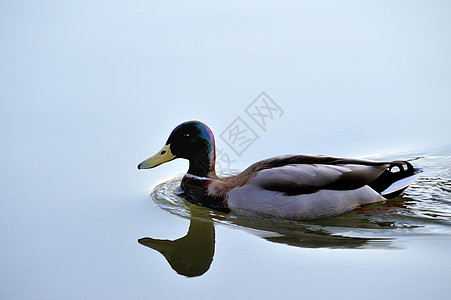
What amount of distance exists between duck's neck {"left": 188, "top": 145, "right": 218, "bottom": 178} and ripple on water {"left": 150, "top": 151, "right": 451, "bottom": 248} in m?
0.36

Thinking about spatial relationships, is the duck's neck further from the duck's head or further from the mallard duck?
the mallard duck

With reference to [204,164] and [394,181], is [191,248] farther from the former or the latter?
[394,181]

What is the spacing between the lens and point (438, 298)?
500 cm

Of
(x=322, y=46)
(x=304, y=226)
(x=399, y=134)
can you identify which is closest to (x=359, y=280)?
(x=304, y=226)

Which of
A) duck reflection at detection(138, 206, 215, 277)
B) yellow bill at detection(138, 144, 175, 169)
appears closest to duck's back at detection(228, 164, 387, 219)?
duck reflection at detection(138, 206, 215, 277)

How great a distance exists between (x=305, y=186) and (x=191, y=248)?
4.96 ft

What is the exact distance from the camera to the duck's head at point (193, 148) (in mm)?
7965

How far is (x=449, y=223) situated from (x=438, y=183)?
4.40 feet

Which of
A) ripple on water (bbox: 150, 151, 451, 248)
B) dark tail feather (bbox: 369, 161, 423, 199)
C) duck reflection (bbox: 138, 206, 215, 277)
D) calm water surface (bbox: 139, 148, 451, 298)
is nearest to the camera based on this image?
calm water surface (bbox: 139, 148, 451, 298)

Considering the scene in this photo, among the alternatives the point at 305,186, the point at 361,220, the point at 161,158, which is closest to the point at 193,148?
the point at 161,158

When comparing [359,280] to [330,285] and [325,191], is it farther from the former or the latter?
[325,191]

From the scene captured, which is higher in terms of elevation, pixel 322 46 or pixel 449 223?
pixel 322 46

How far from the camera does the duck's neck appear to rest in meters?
7.99

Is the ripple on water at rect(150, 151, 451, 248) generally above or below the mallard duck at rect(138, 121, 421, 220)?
below
